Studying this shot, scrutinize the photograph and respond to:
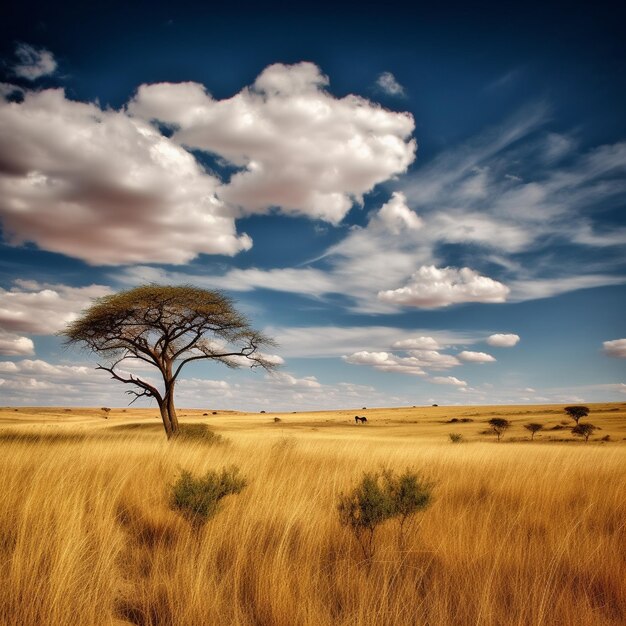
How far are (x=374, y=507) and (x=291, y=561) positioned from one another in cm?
104

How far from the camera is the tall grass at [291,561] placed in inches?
104

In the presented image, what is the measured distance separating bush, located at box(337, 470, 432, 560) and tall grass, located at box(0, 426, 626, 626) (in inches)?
5.4

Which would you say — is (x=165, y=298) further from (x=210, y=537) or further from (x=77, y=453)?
(x=210, y=537)

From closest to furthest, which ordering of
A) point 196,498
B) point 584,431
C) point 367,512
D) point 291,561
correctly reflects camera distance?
point 291,561
point 367,512
point 196,498
point 584,431

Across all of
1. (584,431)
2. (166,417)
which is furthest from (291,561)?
(584,431)

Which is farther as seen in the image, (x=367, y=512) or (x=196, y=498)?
(x=196, y=498)

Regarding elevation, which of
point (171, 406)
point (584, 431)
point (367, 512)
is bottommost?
point (584, 431)

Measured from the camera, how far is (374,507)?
4117mm

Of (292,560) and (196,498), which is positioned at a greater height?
(196,498)

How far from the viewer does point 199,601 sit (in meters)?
2.65

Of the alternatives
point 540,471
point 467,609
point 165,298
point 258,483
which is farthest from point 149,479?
point 165,298

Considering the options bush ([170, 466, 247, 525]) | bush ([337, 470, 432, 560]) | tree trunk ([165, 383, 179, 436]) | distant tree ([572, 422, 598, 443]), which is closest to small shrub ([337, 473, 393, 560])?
bush ([337, 470, 432, 560])

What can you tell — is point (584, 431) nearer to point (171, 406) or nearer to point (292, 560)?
point (171, 406)

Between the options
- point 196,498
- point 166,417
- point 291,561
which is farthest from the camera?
point 166,417
